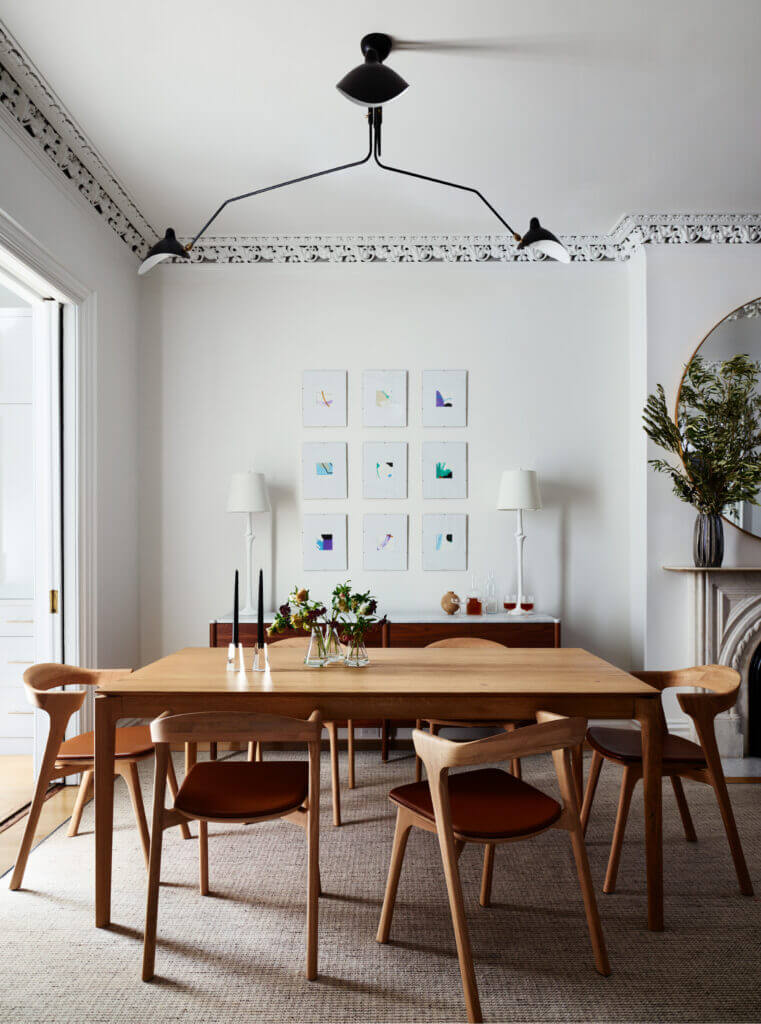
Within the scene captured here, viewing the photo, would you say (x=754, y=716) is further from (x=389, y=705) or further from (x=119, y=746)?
(x=119, y=746)

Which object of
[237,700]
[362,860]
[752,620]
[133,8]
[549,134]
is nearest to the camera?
[237,700]

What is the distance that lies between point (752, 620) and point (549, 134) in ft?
9.33

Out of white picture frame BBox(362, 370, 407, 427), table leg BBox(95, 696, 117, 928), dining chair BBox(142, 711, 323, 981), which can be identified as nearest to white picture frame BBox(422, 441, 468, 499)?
white picture frame BBox(362, 370, 407, 427)

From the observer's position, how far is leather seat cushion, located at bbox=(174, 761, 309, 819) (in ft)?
6.68

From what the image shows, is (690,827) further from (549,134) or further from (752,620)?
(549,134)

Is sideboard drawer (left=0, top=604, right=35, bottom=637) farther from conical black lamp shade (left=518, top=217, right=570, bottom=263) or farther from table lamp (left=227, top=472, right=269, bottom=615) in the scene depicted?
conical black lamp shade (left=518, top=217, right=570, bottom=263)

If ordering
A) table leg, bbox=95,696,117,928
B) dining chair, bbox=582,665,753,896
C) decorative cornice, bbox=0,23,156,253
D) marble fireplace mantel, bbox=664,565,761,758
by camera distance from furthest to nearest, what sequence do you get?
marble fireplace mantel, bbox=664,565,761,758 → decorative cornice, bbox=0,23,156,253 → dining chair, bbox=582,665,753,896 → table leg, bbox=95,696,117,928

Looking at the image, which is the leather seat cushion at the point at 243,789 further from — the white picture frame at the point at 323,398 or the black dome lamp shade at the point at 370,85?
the white picture frame at the point at 323,398

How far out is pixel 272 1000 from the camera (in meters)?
1.91

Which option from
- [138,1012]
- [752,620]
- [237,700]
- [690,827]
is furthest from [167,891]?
[752,620]

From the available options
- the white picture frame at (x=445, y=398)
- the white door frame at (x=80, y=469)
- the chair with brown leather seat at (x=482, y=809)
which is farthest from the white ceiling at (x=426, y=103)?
the chair with brown leather seat at (x=482, y=809)

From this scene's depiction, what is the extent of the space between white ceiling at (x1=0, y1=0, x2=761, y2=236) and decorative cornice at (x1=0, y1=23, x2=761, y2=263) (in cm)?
10

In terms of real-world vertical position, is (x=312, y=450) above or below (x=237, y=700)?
above

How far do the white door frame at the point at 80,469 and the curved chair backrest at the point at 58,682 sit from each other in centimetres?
80
